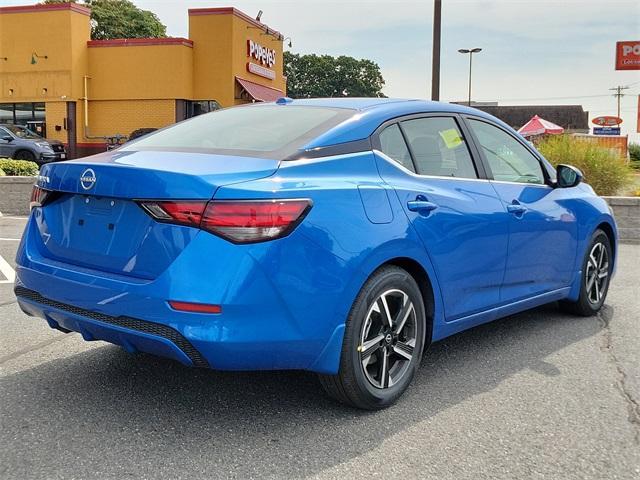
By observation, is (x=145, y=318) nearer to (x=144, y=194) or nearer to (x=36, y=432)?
(x=144, y=194)

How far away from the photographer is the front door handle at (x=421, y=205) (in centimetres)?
345

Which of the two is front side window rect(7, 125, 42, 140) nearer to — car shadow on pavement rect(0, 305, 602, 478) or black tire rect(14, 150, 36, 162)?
black tire rect(14, 150, 36, 162)

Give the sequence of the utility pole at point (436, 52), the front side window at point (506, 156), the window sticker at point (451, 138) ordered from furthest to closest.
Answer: the utility pole at point (436, 52) → the front side window at point (506, 156) → the window sticker at point (451, 138)

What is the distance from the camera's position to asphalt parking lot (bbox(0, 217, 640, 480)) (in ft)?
9.10

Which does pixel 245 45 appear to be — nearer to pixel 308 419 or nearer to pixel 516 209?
pixel 516 209

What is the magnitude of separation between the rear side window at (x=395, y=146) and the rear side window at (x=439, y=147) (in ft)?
0.20

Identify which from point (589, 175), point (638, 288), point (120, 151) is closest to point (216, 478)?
point (120, 151)

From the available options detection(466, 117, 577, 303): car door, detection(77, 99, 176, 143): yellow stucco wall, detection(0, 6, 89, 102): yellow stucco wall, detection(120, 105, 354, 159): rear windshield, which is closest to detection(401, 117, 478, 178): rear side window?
detection(466, 117, 577, 303): car door

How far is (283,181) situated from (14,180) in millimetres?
10706

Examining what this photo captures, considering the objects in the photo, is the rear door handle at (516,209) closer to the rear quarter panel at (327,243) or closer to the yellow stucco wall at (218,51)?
the rear quarter panel at (327,243)

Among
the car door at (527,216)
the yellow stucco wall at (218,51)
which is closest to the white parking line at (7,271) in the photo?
the car door at (527,216)

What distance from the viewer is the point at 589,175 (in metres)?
12.0

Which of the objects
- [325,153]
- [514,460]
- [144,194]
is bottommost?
[514,460]

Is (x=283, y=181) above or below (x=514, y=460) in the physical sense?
above
